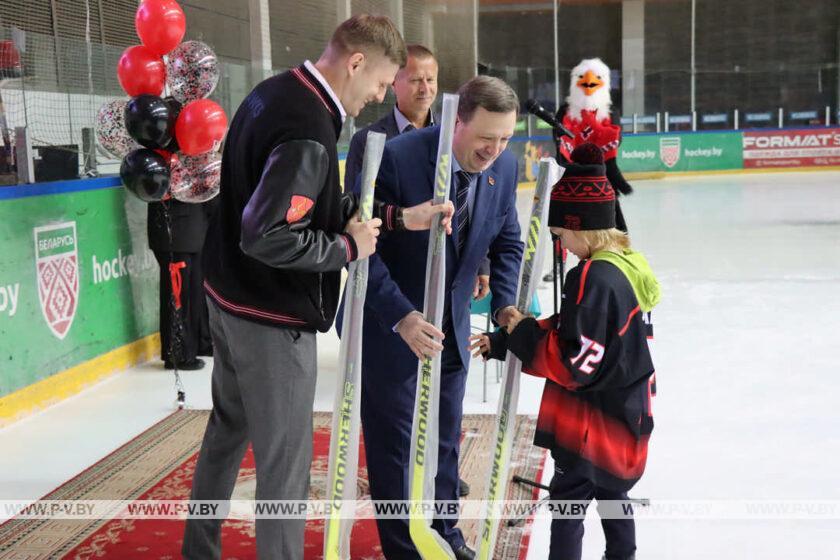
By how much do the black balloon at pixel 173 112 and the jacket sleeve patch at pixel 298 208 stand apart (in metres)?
2.74

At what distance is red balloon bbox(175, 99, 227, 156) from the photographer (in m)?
4.50

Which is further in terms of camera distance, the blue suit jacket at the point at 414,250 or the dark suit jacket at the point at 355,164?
the dark suit jacket at the point at 355,164

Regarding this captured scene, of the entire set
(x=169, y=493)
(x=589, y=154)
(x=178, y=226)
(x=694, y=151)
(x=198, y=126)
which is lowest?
(x=169, y=493)

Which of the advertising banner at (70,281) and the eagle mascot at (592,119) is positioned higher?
the eagle mascot at (592,119)

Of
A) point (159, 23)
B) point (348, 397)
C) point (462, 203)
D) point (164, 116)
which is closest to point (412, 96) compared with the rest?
point (462, 203)

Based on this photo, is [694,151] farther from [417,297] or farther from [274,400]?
[274,400]

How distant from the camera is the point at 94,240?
202 inches

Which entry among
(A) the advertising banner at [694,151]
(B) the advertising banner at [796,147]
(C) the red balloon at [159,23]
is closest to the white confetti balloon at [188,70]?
(C) the red balloon at [159,23]

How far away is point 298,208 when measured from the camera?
6.59ft

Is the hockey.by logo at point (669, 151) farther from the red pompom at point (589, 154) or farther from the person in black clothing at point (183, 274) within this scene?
the red pompom at point (589, 154)

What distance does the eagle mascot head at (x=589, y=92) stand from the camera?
618 cm

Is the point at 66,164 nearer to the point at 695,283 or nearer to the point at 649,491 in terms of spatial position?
the point at 649,491

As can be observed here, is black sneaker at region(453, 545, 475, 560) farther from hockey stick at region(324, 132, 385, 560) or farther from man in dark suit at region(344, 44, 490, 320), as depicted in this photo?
man in dark suit at region(344, 44, 490, 320)

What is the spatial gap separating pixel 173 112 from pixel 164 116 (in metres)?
0.15
